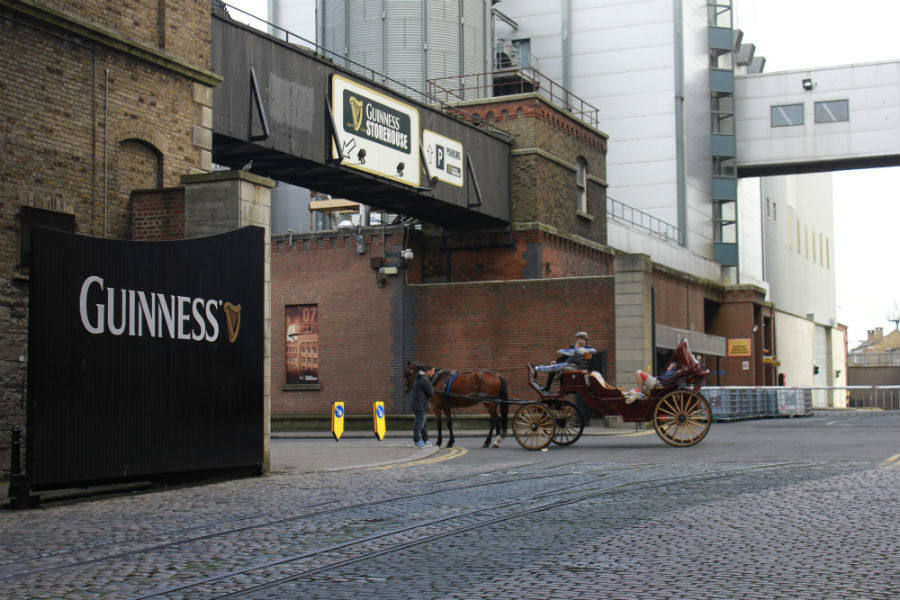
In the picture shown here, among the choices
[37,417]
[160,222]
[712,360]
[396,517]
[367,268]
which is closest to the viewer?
[396,517]

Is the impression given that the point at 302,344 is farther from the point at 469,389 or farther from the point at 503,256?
the point at 469,389

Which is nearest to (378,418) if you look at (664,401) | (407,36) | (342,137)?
(342,137)

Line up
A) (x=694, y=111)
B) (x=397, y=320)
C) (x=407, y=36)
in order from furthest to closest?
(x=694, y=111)
(x=407, y=36)
(x=397, y=320)

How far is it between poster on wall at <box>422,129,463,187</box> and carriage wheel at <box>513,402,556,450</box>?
11720mm

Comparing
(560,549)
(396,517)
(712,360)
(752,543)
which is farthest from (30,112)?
(712,360)

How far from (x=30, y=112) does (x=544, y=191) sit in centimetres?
2215

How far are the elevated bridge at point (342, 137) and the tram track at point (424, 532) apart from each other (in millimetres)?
12922

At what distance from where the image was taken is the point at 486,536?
893cm

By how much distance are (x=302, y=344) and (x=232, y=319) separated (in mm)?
21108

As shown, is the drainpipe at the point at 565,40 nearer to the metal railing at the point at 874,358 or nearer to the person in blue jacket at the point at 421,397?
the person in blue jacket at the point at 421,397

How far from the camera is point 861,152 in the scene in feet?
167

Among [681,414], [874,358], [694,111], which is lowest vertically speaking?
[681,414]

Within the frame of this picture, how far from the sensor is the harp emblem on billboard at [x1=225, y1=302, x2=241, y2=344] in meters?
14.5

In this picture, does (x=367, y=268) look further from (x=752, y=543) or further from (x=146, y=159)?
(x=752, y=543)
